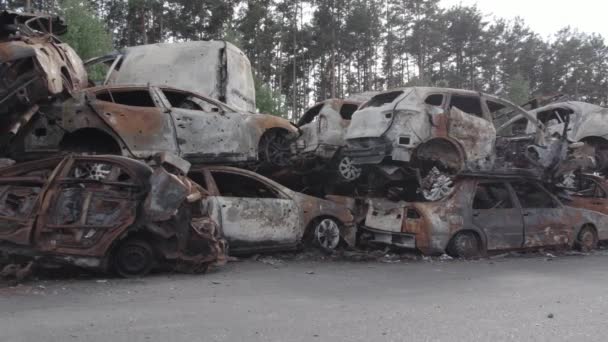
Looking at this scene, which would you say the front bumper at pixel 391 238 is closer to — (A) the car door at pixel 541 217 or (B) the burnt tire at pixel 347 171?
(B) the burnt tire at pixel 347 171

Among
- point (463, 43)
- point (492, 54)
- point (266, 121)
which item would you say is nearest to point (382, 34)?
point (463, 43)

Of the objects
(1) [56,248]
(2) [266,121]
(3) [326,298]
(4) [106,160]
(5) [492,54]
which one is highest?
(5) [492,54]

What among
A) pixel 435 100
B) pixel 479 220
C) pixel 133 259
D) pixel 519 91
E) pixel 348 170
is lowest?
pixel 133 259

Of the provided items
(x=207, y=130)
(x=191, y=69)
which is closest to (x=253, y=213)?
(x=207, y=130)

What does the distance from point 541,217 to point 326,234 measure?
12.3ft

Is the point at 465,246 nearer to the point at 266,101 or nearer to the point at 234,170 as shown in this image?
the point at 234,170

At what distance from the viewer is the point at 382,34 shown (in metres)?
38.8

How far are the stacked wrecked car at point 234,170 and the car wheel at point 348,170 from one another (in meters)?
0.03

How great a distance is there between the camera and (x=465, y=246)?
809 centimetres

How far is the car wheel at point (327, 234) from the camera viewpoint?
8016 mm

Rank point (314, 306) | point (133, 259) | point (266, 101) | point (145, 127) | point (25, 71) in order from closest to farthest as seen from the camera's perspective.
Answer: point (314, 306) < point (133, 259) < point (25, 71) < point (145, 127) < point (266, 101)

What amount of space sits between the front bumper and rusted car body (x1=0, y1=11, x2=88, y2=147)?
506 centimetres

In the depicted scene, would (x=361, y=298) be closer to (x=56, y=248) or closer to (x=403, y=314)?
(x=403, y=314)

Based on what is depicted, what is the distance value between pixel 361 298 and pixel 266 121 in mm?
4585
